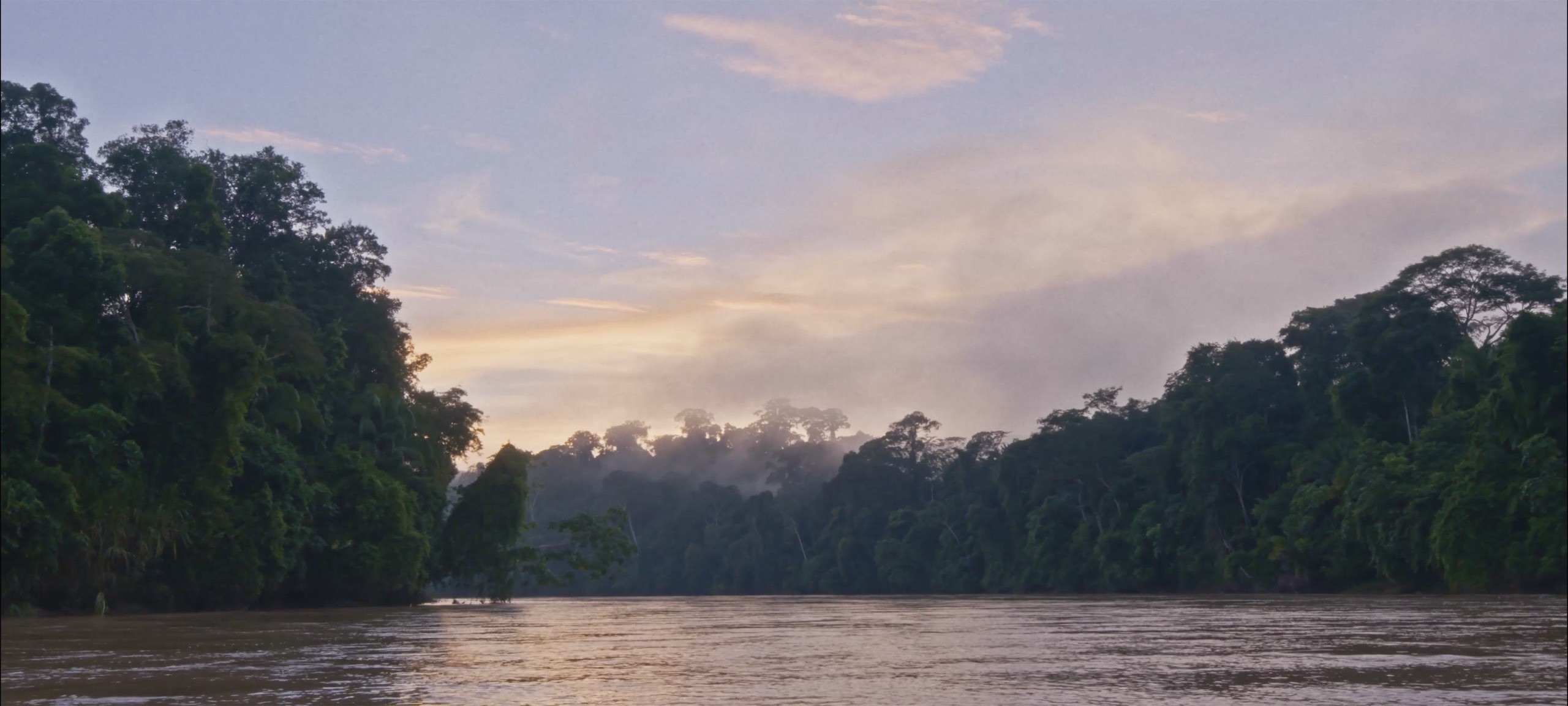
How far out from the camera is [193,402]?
104 feet

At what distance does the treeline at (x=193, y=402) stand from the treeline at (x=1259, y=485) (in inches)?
513

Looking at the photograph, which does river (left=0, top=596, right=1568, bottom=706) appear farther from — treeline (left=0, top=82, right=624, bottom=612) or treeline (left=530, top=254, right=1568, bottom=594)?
treeline (left=530, top=254, right=1568, bottom=594)

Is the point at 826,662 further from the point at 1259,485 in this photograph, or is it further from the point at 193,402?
the point at 1259,485

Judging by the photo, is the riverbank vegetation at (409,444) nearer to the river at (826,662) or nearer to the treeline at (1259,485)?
the treeline at (1259,485)

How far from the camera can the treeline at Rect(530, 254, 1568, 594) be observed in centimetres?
3991

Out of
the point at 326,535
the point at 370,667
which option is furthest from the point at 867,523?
the point at 370,667

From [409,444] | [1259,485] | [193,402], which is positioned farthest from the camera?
[1259,485]

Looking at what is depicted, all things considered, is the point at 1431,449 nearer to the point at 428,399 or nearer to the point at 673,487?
the point at 428,399

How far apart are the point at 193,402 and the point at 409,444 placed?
16.2 meters

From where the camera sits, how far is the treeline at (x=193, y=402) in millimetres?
27516

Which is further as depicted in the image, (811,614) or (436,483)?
(436,483)

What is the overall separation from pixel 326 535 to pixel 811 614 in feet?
58.8

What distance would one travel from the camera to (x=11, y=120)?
41875 mm

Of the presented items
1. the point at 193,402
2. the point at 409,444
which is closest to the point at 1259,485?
the point at 409,444
